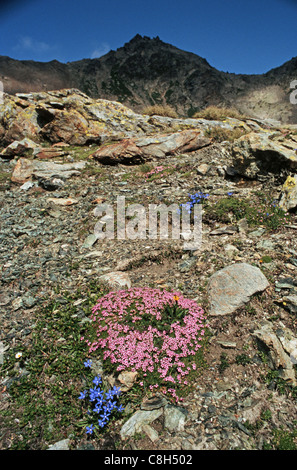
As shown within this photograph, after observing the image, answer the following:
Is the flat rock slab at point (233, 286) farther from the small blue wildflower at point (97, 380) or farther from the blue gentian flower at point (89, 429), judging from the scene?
the blue gentian flower at point (89, 429)

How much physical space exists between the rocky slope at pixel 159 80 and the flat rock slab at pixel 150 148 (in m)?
108

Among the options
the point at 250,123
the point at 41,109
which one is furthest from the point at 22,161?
the point at 250,123

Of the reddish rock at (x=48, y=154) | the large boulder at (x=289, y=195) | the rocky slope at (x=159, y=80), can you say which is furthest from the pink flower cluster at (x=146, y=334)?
the rocky slope at (x=159, y=80)

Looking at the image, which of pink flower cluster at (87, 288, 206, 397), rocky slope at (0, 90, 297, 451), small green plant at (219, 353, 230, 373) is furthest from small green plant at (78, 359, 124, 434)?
small green plant at (219, 353, 230, 373)

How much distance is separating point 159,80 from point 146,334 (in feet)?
575

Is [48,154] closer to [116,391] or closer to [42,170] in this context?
[42,170]

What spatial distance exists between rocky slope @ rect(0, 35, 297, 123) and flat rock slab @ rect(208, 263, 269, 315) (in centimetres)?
12030

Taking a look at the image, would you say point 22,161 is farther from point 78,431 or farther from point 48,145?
point 78,431

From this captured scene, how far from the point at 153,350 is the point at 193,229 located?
16.7ft

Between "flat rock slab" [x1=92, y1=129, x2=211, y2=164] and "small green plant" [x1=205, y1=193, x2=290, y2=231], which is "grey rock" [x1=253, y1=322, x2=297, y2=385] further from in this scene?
"flat rock slab" [x1=92, y1=129, x2=211, y2=164]

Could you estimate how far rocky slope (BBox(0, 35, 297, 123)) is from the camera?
118188 mm

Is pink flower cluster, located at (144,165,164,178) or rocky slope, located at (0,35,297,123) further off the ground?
rocky slope, located at (0,35,297,123)

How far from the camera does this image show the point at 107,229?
9930mm

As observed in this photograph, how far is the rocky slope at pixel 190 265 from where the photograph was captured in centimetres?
416
